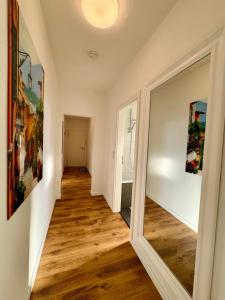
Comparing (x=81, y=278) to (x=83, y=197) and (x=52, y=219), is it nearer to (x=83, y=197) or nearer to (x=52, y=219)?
(x=52, y=219)

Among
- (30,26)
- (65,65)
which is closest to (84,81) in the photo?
(65,65)

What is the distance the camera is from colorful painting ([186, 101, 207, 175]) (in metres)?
1.45

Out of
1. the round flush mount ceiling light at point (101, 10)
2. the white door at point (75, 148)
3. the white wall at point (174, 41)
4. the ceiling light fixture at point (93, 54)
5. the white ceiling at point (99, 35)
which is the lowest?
the white door at point (75, 148)

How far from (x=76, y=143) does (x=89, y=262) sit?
555 cm

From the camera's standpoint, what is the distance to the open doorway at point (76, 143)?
654cm

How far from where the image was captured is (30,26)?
1.04 m

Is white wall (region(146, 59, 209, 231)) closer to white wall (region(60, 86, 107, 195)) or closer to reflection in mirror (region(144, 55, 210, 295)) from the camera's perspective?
reflection in mirror (region(144, 55, 210, 295))

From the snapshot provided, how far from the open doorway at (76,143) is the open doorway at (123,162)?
147 inches

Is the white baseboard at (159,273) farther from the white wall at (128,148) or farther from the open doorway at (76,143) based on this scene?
the open doorway at (76,143)

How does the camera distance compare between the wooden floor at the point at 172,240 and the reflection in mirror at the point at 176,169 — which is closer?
the wooden floor at the point at 172,240

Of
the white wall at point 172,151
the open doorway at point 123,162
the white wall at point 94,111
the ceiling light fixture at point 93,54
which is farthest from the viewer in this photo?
the white wall at point 94,111

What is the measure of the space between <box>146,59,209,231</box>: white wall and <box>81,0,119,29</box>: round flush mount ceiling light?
80cm

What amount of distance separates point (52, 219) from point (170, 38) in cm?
283

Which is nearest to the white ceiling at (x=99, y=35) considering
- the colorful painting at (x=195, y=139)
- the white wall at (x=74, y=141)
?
the colorful painting at (x=195, y=139)
